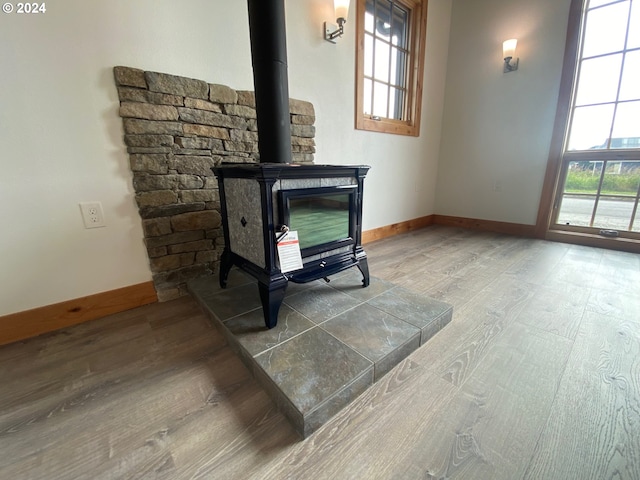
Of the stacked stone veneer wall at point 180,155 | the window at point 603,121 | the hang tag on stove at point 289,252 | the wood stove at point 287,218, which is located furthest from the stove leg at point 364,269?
the window at point 603,121

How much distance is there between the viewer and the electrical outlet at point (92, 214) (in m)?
1.34

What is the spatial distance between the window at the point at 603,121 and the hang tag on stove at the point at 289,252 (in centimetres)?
297

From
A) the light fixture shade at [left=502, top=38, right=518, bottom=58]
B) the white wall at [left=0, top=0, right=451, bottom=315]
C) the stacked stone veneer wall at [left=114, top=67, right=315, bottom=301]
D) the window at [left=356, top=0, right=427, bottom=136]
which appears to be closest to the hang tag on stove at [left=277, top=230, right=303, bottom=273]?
the stacked stone veneer wall at [left=114, top=67, right=315, bottom=301]

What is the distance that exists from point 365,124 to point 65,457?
267 centimetres

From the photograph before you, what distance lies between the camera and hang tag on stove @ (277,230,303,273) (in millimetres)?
1163

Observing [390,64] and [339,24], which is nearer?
[339,24]

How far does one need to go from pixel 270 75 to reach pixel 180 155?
2.24ft

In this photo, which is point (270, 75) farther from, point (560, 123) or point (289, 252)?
point (560, 123)

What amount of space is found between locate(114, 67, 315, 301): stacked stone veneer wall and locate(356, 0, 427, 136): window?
1239 millimetres

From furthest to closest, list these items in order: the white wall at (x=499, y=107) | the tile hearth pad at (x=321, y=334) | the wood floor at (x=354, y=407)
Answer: the white wall at (x=499, y=107), the tile hearth pad at (x=321, y=334), the wood floor at (x=354, y=407)

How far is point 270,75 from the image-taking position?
1312 mm

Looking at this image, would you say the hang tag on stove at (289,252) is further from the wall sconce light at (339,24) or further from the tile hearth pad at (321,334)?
the wall sconce light at (339,24)

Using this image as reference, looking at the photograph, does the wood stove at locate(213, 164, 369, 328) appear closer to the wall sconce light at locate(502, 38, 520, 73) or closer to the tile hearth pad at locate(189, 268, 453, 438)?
the tile hearth pad at locate(189, 268, 453, 438)

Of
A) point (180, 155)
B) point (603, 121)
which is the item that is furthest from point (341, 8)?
point (603, 121)
